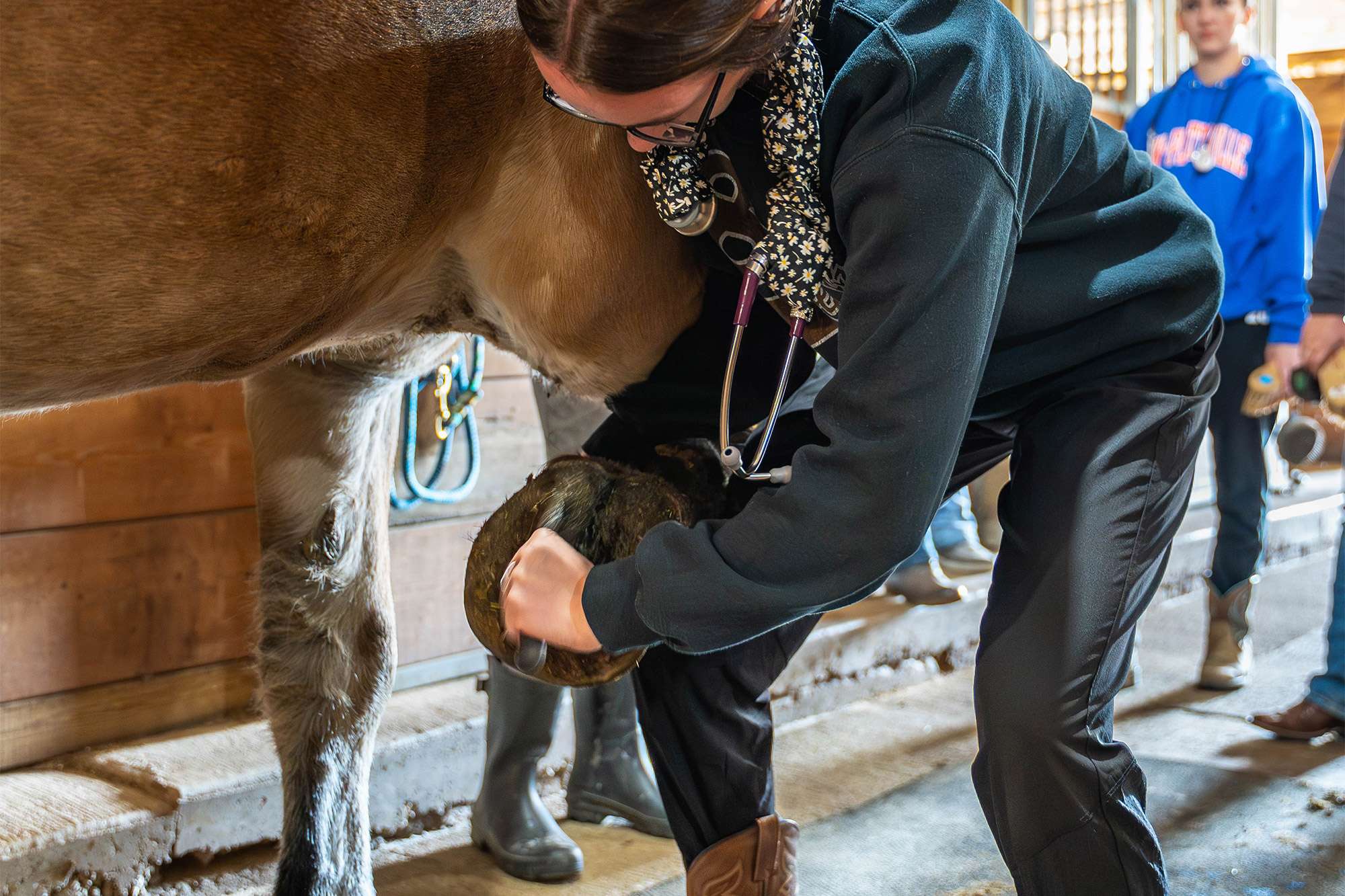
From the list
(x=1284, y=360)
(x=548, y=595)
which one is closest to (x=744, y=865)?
(x=548, y=595)

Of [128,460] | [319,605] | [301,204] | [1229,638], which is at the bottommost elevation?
[1229,638]

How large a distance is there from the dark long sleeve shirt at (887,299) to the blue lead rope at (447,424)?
104cm

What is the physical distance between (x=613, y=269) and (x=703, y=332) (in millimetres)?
151

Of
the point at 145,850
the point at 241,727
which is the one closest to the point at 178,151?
the point at 145,850

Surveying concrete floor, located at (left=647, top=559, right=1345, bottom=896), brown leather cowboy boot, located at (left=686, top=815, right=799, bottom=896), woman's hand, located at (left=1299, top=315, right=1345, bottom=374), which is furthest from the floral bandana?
woman's hand, located at (left=1299, top=315, right=1345, bottom=374)

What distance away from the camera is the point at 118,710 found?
78.0 inches

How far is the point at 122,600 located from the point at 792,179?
1.47 m

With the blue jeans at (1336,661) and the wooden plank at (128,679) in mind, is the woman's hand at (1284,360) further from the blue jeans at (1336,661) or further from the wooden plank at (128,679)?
the wooden plank at (128,679)

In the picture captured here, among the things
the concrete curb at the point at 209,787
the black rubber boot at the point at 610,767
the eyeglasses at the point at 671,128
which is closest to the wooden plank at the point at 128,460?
the concrete curb at the point at 209,787

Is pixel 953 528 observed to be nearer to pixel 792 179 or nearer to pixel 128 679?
pixel 128 679

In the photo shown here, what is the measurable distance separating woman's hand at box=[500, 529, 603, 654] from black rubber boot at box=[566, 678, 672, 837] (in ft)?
3.35

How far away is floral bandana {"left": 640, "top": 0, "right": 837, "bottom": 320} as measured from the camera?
102 centimetres

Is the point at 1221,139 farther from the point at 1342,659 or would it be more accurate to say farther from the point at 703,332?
the point at 703,332

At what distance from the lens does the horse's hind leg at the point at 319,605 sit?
1.66 metres
